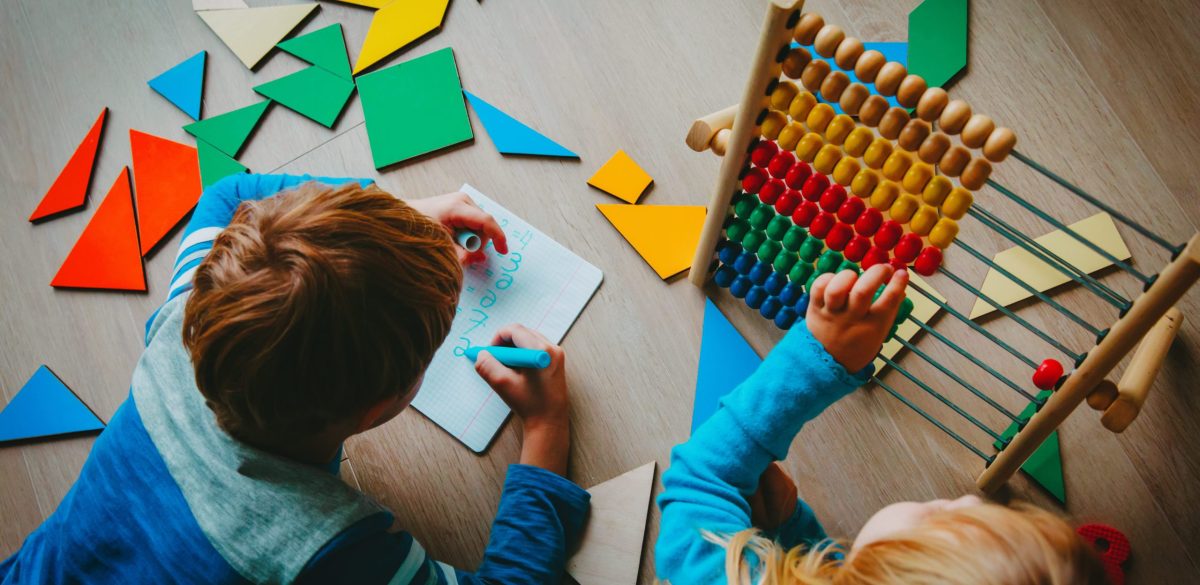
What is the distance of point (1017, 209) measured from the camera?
845 mm

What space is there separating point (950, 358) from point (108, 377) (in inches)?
38.7

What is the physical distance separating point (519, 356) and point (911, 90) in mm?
451

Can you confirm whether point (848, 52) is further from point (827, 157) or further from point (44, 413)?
point (44, 413)

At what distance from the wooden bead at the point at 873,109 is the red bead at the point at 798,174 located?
0.08 meters

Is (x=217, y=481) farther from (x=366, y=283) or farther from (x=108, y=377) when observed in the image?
(x=108, y=377)

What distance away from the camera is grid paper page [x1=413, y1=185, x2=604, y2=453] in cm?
83

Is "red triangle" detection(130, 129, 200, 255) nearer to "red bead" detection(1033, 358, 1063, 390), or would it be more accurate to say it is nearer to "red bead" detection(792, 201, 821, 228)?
"red bead" detection(792, 201, 821, 228)

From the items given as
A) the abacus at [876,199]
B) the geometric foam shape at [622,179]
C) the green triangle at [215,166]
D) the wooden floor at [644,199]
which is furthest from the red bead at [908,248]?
the green triangle at [215,166]

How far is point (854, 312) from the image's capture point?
1.93 feet

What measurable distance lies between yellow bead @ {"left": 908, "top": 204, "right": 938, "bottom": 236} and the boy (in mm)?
405

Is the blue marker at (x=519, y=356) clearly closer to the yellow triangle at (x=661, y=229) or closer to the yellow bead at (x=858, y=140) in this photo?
the yellow triangle at (x=661, y=229)

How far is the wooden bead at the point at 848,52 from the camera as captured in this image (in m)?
0.56

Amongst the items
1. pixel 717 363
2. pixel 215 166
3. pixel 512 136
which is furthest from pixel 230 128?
pixel 717 363

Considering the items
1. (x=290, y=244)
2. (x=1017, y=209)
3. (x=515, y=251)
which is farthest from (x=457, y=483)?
(x=1017, y=209)
